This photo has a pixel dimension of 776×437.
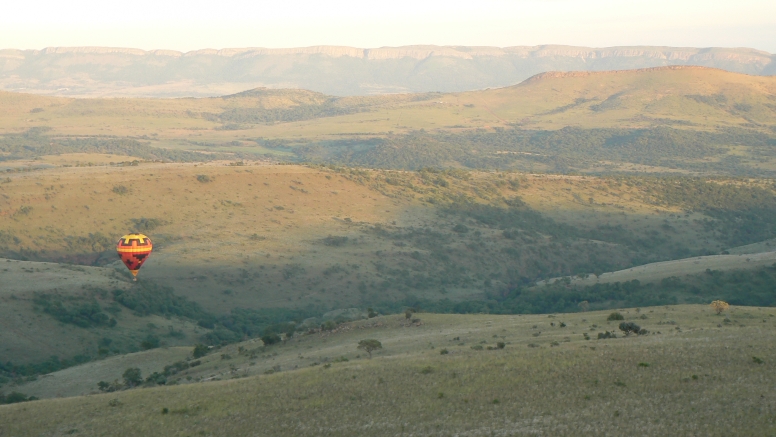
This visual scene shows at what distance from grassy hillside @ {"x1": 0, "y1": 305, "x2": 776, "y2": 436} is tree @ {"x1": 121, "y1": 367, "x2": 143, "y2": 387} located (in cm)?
657

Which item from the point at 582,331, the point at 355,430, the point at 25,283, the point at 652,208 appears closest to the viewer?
the point at 355,430

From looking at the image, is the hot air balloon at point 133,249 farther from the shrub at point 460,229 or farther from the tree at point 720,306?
the shrub at point 460,229

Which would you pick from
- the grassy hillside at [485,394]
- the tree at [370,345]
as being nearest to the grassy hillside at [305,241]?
the tree at [370,345]

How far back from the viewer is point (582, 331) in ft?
138

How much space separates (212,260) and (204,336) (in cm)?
2137

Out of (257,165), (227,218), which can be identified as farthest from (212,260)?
(257,165)

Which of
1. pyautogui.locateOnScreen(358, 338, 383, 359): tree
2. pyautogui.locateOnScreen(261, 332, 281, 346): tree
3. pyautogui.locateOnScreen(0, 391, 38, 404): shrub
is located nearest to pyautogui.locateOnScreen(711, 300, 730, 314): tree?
pyautogui.locateOnScreen(358, 338, 383, 359): tree

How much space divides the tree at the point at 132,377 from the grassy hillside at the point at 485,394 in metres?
6.57

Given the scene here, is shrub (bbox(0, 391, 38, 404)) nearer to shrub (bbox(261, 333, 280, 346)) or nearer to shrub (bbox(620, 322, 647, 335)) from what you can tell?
shrub (bbox(261, 333, 280, 346))

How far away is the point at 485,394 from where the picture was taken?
29.8 metres

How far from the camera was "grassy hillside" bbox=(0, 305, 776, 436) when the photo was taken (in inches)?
1039

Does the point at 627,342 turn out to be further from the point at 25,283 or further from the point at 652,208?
the point at 652,208

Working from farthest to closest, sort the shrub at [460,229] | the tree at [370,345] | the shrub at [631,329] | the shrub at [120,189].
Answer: the shrub at [460,229] → the shrub at [120,189] → the tree at [370,345] → the shrub at [631,329]

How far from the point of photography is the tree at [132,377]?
44125 millimetres
